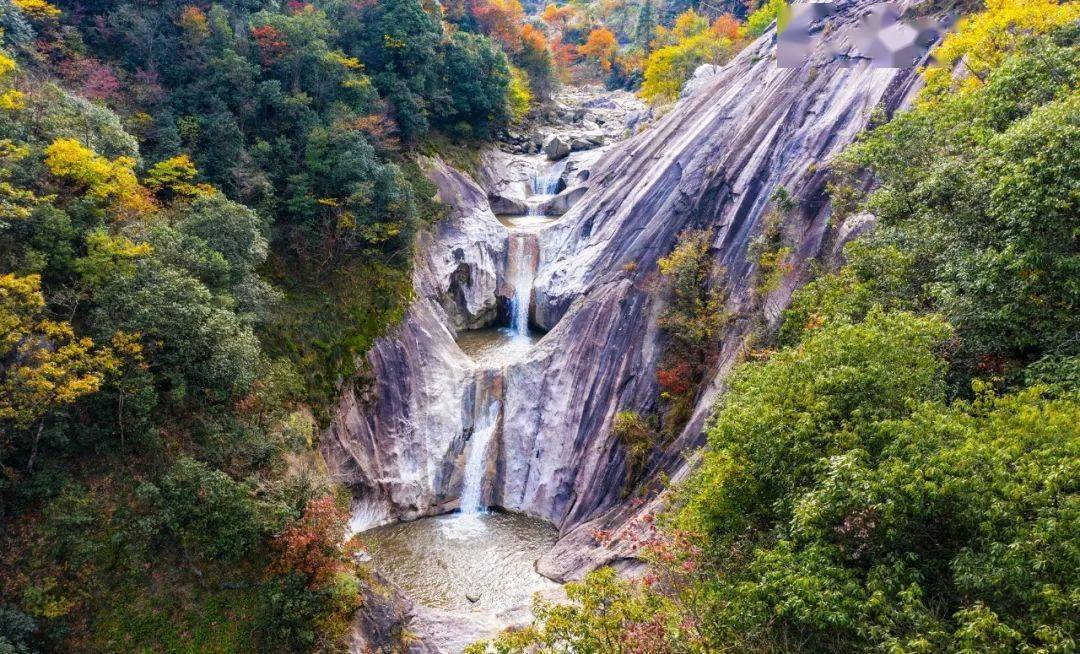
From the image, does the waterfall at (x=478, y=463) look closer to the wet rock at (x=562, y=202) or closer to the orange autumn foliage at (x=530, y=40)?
the wet rock at (x=562, y=202)

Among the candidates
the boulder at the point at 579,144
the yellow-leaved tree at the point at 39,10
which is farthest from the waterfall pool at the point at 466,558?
the boulder at the point at 579,144

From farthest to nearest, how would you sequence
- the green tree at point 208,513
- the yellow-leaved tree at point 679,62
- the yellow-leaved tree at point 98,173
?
the yellow-leaved tree at point 679,62
the yellow-leaved tree at point 98,173
the green tree at point 208,513

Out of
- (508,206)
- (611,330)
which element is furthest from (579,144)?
(611,330)

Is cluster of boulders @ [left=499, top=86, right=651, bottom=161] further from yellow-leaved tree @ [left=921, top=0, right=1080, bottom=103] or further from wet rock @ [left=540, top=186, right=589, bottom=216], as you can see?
yellow-leaved tree @ [left=921, top=0, right=1080, bottom=103]

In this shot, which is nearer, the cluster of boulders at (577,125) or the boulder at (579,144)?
the cluster of boulders at (577,125)

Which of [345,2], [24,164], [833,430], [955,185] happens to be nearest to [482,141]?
[345,2]

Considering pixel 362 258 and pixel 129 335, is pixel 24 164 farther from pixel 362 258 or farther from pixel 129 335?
pixel 362 258

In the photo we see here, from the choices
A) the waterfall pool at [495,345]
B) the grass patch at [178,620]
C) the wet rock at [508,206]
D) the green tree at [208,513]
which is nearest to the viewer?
the grass patch at [178,620]

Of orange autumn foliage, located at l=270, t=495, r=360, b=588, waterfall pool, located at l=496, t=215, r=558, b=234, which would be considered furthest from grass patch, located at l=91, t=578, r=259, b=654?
waterfall pool, located at l=496, t=215, r=558, b=234
